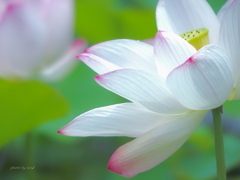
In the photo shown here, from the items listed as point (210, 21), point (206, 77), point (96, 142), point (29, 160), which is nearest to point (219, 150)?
point (206, 77)

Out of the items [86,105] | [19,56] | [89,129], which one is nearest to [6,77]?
[19,56]

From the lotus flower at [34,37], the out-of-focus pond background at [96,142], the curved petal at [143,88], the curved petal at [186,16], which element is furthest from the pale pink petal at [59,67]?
the curved petal at [143,88]

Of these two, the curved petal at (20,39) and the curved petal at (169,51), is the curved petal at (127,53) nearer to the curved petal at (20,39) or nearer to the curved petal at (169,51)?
the curved petal at (169,51)

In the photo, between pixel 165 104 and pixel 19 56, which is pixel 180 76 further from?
pixel 19 56

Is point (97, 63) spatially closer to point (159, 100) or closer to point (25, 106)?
point (159, 100)

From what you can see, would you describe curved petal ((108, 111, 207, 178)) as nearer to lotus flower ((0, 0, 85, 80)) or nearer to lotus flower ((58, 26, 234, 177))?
lotus flower ((58, 26, 234, 177))

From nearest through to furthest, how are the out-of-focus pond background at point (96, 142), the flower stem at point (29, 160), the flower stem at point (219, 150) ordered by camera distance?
the flower stem at point (219, 150) < the flower stem at point (29, 160) < the out-of-focus pond background at point (96, 142)
